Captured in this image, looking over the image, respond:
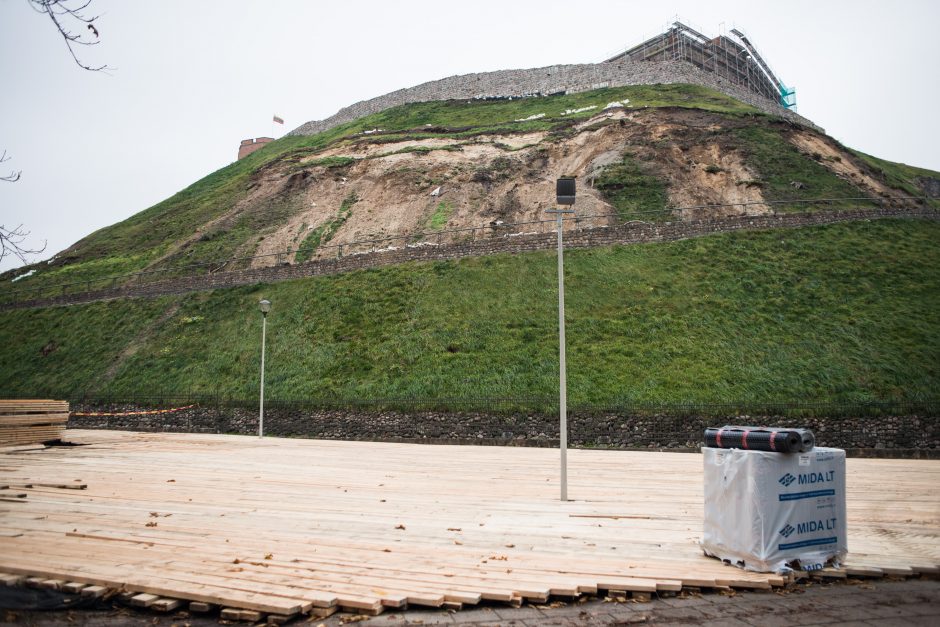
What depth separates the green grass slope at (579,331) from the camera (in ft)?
71.2

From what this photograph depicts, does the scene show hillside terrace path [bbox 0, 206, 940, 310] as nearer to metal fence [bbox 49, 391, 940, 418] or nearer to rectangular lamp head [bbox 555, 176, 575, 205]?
metal fence [bbox 49, 391, 940, 418]

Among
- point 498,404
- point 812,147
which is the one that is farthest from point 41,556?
point 812,147

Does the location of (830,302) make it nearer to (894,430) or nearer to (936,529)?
(894,430)

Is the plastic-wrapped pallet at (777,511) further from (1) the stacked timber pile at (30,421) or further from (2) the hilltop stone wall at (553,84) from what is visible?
(2) the hilltop stone wall at (553,84)

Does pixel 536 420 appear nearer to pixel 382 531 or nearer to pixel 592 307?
pixel 592 307

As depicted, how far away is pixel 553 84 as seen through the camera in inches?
2362

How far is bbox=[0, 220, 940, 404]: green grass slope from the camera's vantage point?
71.2ft

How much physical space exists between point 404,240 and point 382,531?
→ 109 ft

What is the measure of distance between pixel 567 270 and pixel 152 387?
22154mm

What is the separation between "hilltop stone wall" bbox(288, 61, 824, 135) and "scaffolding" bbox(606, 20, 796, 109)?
7876 mm

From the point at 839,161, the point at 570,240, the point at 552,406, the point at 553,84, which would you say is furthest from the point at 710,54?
the point at 552,406

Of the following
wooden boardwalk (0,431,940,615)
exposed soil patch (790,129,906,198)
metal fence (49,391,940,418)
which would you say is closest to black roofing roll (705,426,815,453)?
wooden boardwalk (0,431,940,615)

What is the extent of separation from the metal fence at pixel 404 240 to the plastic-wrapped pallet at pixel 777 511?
95.8 ft

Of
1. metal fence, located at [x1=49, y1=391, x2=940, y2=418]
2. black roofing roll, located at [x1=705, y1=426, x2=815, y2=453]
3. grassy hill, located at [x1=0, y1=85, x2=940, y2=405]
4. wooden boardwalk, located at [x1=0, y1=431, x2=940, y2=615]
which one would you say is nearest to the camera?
wooden boardwalk, located at [x1=0, y1=431, x2=940, y2=615]
